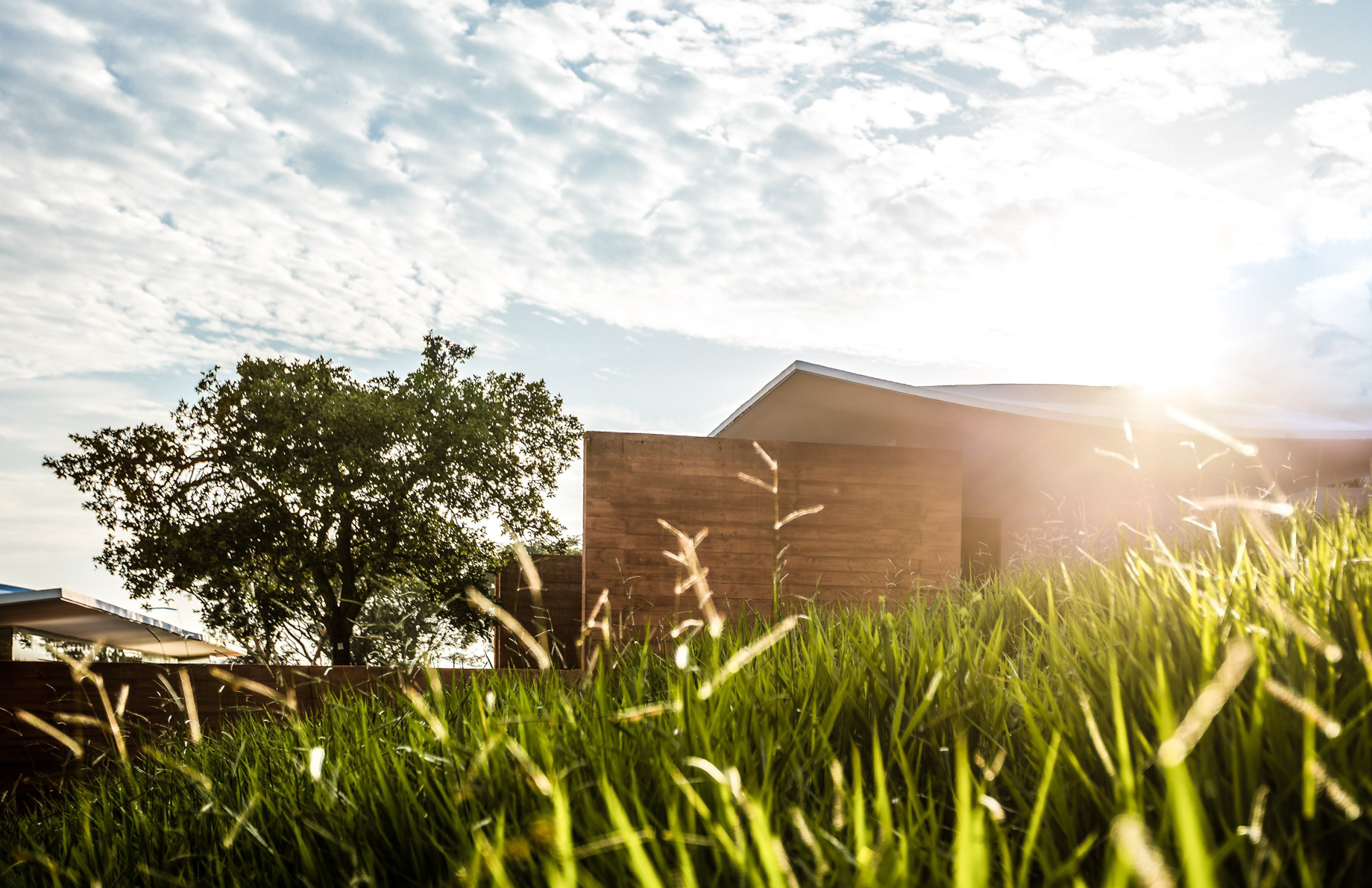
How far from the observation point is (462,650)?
11.6ft

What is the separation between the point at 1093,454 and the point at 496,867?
1577 cm

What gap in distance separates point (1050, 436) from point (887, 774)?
12879mm

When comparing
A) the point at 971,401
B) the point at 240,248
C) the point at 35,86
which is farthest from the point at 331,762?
the point at 240,248

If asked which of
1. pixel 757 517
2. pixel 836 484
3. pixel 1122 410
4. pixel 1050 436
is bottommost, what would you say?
pixel 757 517

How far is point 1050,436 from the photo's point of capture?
44.5ft

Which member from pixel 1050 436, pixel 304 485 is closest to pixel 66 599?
pixel 304 485

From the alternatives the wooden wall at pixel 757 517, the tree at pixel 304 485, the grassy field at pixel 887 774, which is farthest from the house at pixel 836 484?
the tree at pixel 304 485

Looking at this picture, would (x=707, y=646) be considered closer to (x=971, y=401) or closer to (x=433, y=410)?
(x=971, y=401)

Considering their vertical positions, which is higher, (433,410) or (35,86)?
(35,86)

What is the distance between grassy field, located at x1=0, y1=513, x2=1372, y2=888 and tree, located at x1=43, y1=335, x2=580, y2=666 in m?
19.7

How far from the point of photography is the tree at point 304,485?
21.6 metres

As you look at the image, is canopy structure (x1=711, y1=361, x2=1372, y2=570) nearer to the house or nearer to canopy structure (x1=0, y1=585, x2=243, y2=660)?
the house

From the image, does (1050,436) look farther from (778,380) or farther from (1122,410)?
(778,380)

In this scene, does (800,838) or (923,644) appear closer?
(800,838)
